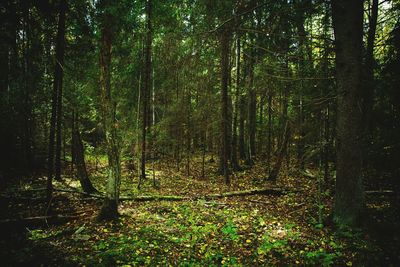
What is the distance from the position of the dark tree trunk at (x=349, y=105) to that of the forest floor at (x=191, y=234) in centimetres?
70

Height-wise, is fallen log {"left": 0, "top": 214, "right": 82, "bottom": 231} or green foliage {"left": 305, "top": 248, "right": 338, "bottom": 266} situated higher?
fallen log {"left": 0, "top": 214, "right": 82, "bottom": 231}

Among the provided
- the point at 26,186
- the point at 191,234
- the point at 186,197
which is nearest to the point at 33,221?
the point at 26,186

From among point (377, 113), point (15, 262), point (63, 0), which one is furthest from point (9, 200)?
point (377, 113)

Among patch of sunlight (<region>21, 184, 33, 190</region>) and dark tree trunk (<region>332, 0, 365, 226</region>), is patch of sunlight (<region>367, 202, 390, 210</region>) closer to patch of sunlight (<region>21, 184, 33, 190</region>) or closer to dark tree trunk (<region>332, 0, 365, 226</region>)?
dark tree trunk (<region>332, 0, 365, 226</region>)

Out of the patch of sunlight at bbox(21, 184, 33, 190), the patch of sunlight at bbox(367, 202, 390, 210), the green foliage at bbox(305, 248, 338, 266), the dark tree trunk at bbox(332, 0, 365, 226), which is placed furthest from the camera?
the patch of sunlight at bbox(21, 184, 33, 190)

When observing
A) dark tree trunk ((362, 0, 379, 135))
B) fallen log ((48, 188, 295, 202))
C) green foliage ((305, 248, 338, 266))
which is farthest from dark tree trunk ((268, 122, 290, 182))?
green foliage ((305, 248, 338, 266))

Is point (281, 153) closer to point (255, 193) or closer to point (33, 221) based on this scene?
point (255, 193)

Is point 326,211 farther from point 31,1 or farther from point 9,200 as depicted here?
point 9,200

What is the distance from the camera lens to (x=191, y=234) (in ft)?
22.4

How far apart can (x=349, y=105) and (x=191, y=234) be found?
540 cm

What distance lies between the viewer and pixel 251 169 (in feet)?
59.3

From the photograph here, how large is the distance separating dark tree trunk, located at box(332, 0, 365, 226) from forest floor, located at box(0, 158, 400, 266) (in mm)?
702

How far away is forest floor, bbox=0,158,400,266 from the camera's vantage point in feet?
17.7

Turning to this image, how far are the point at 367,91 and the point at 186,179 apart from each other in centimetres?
1088
